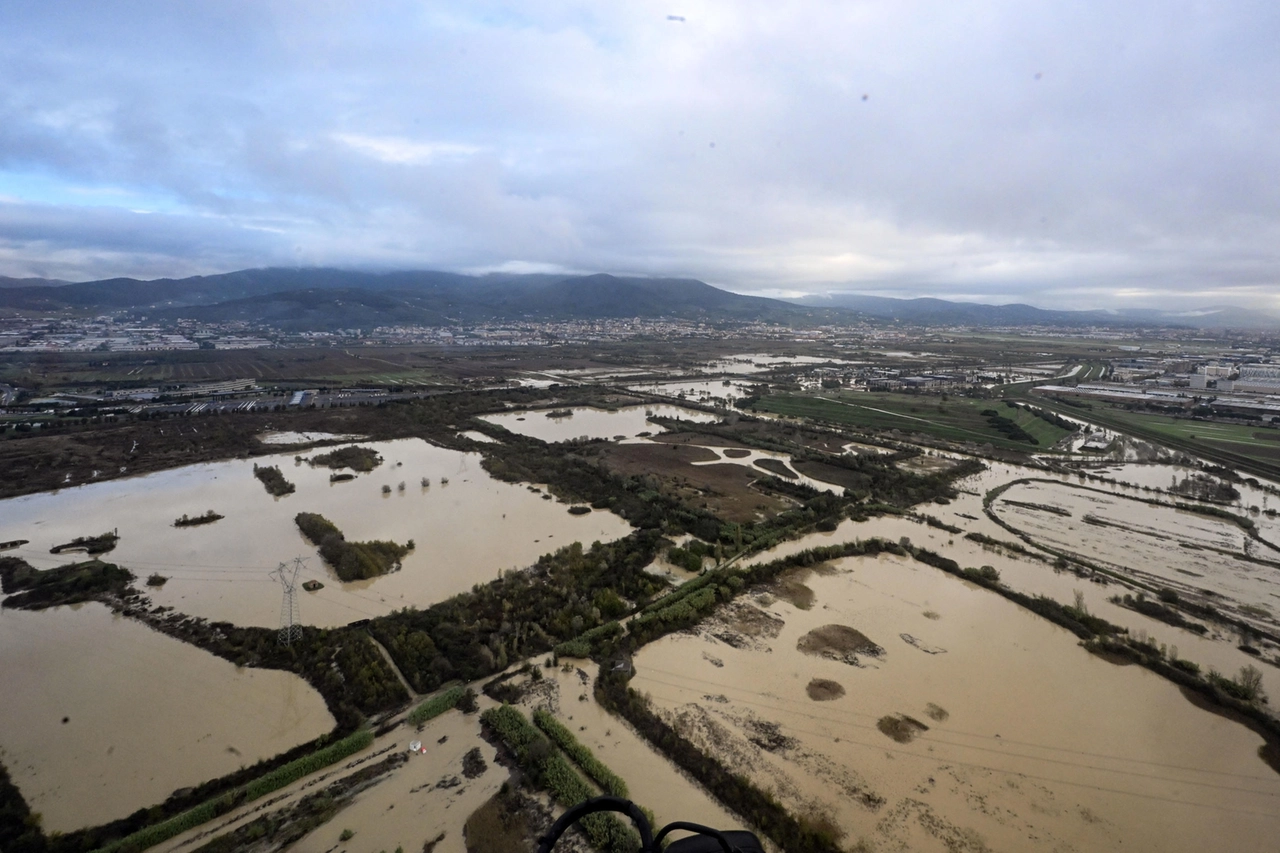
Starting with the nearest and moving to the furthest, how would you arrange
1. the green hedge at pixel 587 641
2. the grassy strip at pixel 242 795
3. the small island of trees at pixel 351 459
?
the grassy strip at pixel 242 795
the green hedge at pixel 587 641
the small island of trees at pixel 351 459

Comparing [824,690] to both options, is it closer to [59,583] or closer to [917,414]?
[59,583]

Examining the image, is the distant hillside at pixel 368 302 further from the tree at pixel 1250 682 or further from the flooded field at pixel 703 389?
the tree at pixel 1250 682

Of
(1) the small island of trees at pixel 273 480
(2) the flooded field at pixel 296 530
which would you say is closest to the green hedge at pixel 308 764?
(2) the flooded field at pixel 296 530

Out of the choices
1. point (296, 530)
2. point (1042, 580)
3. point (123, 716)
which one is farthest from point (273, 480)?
point (1042, 580)

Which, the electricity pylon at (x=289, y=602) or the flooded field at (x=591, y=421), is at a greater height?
the flooded field at (x=591, y=421)

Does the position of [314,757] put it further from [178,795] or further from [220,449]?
[220,449]

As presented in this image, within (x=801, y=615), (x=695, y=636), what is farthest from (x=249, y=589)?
(x=801, y=615)

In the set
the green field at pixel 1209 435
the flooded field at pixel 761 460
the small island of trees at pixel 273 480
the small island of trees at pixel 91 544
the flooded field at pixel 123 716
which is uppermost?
the green field at pixel 1209 435

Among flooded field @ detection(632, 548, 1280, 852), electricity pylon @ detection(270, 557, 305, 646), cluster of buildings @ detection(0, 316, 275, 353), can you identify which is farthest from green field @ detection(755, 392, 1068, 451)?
cluster of buildings @ detection(0, 316, 275, 353)
